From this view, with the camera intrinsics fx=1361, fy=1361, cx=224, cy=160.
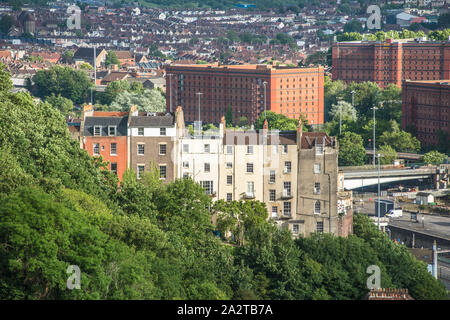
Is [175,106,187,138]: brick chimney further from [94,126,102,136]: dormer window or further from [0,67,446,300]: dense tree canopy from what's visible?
[94,126,102,136]: dormer window

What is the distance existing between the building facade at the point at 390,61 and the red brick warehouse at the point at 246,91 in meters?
18.1

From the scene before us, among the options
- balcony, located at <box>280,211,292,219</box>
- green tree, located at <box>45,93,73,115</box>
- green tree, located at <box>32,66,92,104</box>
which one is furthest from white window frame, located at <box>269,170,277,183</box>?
green tree, located at <box>32,66,92,104</box>

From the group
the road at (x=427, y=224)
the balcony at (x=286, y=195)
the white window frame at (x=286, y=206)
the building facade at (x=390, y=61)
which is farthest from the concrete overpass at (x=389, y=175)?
the building facade at (x=390, y=61)

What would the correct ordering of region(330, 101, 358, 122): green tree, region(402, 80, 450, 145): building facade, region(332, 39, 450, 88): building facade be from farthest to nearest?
1. region(332, 39, 450, 88): building facade
2. region(330, 101, 358, 122): green tree
3. region(402, 80, 450, 145): building facade

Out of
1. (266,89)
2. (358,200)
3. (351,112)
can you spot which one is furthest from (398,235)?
(266,89)

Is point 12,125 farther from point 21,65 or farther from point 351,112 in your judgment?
point 21,65

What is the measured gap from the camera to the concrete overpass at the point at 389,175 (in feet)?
292

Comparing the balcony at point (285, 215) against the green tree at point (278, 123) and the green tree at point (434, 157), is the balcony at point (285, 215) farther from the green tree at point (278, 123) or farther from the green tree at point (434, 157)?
the green tree at point (278, 123)

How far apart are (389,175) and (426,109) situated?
3112 cm

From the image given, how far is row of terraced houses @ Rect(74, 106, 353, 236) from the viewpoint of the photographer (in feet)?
185

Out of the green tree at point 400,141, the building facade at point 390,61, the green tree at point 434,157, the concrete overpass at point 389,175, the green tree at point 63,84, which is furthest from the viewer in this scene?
the green tree at point 63,84

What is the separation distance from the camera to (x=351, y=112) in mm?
130750

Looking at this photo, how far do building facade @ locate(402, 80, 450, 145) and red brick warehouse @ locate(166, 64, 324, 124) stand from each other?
1478 cm

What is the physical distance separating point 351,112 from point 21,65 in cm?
7243
